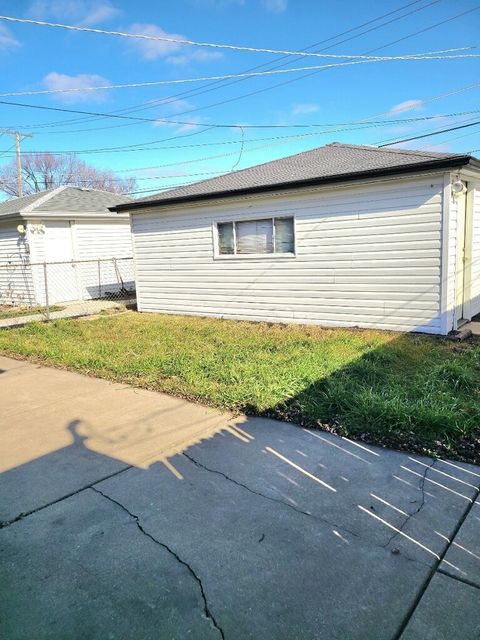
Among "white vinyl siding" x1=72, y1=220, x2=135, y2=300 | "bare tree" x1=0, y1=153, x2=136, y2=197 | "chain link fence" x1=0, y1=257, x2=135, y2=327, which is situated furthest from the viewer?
"bare tree" x1=0, y1=153, x2=136, y2=197

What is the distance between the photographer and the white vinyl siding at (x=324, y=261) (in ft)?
24.7

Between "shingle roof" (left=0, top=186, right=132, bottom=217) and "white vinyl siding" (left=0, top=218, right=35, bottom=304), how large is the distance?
0.68 m

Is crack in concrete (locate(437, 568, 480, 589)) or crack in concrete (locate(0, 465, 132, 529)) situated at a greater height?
crack in concrete (locate(0, 465, 132, 529))

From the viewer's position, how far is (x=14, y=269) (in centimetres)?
1459

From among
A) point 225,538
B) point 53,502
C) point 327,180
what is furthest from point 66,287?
point 225,538

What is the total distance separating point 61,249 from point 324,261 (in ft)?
30.7

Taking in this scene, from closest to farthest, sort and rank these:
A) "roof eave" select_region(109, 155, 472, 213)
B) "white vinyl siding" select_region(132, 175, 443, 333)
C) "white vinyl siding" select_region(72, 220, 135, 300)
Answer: "roof eave" select_region(109, 155, 472, 213) → "white vinyl siding" select_region(132, 175, 443, 333) → "white vinyl siding" select_region(72, 220, 135, 300)

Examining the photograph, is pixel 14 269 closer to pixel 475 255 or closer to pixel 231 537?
pixel 475 255

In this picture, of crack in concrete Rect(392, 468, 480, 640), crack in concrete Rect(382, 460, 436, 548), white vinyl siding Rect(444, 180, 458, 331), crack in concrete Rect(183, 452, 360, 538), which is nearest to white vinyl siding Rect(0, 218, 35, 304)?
white vinyl siding Rect(444, 180, 458, 331)

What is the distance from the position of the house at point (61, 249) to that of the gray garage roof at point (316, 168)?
3.88 metres

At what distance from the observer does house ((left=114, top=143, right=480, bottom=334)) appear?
741 centimetres

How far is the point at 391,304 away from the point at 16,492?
649 cm

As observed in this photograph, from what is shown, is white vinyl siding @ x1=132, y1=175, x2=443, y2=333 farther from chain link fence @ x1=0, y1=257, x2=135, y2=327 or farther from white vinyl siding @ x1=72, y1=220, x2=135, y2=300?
white vinyl siding @ x1=72, y1=220, x2=135, y2=300

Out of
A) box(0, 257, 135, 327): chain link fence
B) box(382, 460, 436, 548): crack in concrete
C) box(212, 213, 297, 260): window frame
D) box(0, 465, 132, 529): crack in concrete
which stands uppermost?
box(212, 213, 297, 260): window frame
